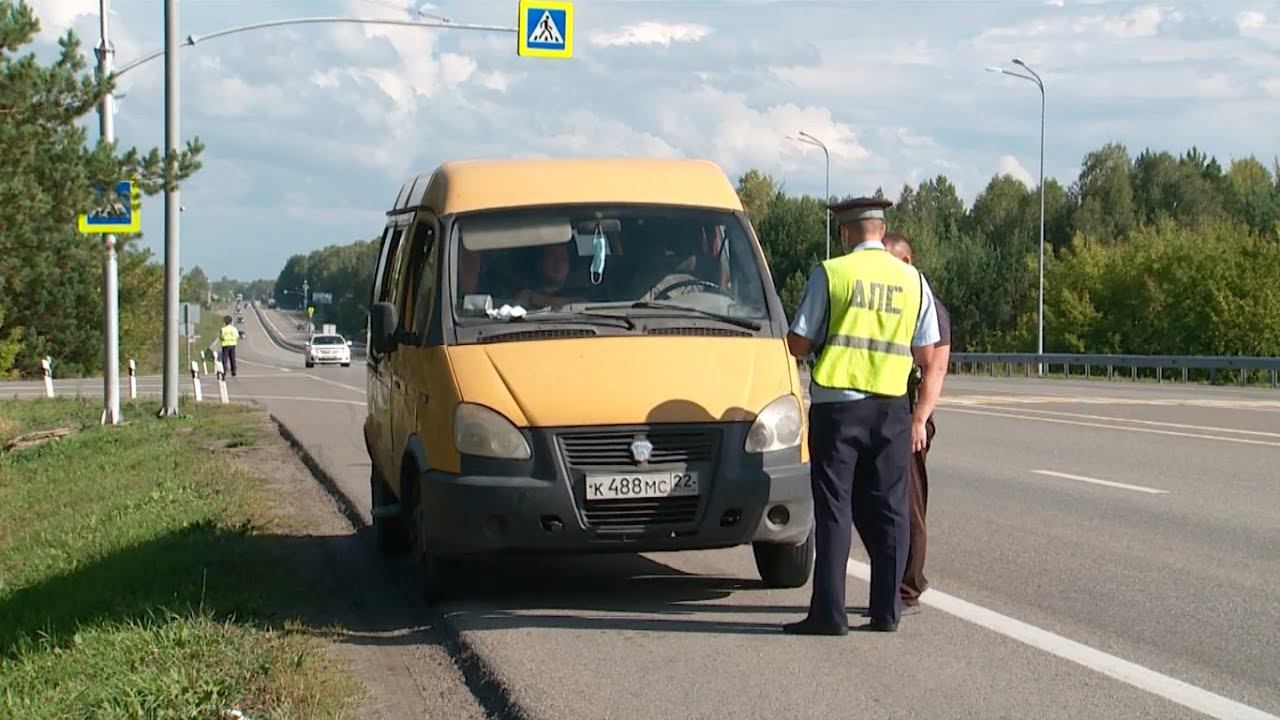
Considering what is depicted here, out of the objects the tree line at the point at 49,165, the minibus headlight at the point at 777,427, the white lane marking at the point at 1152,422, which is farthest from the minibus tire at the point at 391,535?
the white lane marking at the point at 1152,422

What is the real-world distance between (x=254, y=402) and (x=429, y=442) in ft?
78.5

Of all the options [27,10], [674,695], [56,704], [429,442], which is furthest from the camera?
[27,10]

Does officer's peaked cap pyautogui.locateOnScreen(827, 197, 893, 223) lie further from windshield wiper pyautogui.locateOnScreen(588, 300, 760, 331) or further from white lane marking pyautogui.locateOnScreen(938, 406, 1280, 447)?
white lane marking pyautogui.locateOnScreen(938, 406, 1280, 447)

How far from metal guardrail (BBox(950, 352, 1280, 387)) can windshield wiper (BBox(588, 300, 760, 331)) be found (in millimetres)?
31919

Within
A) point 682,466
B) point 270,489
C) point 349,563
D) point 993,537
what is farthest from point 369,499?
point 682,466

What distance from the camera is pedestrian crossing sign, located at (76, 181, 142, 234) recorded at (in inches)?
811

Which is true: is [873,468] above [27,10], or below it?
below

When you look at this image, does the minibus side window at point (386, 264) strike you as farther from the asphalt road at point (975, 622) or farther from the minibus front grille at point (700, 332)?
the minibus front grille at point (700, 332)

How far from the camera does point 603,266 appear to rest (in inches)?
333

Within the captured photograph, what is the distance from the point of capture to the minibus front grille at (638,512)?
7.39m

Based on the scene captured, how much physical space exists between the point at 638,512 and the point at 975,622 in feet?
5.27

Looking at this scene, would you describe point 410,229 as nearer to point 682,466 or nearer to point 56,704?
point 682,466

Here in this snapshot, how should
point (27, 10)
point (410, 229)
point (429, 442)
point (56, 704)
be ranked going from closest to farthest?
point (56, 704) → point (429, 442) → point (410, 229) → point (27, 10)

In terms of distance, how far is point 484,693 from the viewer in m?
6.21
